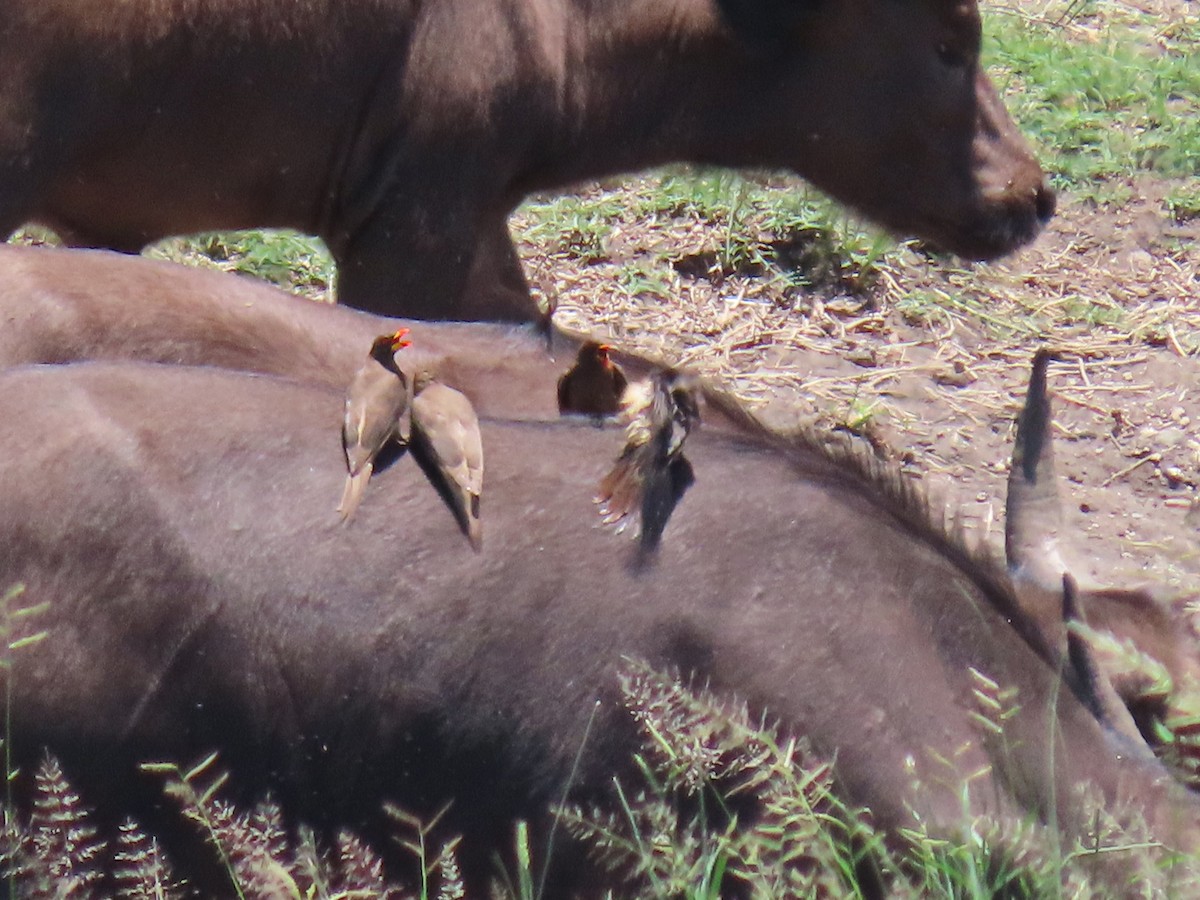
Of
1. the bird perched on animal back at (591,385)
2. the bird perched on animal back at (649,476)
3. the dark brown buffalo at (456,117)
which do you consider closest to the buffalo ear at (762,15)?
the dark brown buffalo at (456,117)

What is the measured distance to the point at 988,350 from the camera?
5562 millimetres

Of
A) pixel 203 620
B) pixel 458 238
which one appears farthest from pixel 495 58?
pixel 203 620

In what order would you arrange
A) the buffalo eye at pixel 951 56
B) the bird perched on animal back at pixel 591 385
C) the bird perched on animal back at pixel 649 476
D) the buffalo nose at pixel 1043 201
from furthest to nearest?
the buffalo nose at pixel 1043 201 → the buffalo eye at pixel 951 56 → the bird perched on animal back at pixel 591 385 → the bird perched on animal back at pixel 649 476

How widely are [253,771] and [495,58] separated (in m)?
2.24

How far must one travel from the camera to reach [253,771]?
2469 millimetres

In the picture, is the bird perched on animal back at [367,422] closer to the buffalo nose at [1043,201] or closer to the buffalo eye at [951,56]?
the buffalo eye at [951,56]

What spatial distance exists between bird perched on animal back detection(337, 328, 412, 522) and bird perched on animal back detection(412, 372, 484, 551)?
0.12 feet

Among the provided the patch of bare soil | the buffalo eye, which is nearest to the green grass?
the patch of bare soil

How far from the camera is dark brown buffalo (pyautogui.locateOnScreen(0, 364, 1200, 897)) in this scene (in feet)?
8.02

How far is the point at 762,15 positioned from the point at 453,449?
8.17 ft

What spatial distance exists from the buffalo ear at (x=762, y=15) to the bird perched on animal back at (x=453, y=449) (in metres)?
2.27

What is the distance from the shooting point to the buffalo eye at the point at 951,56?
4801 mm

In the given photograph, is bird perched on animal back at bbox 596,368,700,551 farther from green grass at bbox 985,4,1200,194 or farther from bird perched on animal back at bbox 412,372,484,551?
green grass at bbox 985,4,1200,194

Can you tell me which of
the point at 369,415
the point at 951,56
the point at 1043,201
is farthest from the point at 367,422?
the point at 1043,201
